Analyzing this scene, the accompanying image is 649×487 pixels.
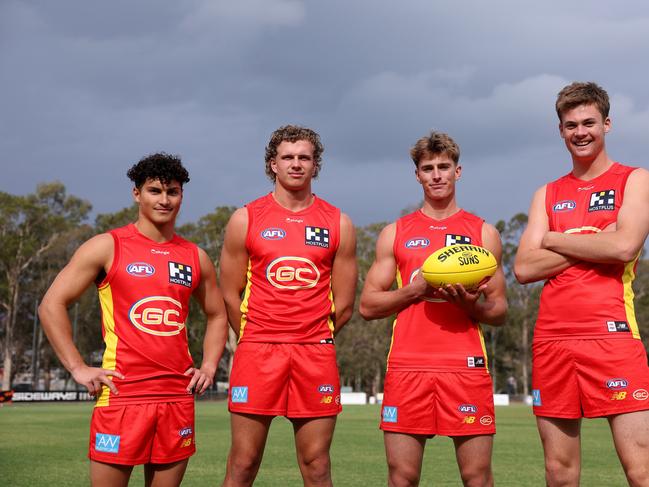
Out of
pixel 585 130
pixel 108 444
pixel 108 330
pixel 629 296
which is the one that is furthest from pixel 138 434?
pixel 585 130

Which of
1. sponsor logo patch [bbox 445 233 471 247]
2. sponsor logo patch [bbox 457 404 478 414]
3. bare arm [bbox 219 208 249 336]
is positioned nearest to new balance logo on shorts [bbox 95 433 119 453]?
bare arm [bbox 219 208 249 336]

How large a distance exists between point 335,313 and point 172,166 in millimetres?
1812

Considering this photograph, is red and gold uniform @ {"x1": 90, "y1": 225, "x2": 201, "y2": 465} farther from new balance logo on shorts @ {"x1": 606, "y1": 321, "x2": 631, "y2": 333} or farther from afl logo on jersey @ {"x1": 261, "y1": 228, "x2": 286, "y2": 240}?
new balance logo on shorts @ {"x1": 606, "y1": 321, "x2": 631, "y2": 333}

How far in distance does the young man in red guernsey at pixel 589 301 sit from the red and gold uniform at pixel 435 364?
0.45 m

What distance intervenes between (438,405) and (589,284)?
144cm

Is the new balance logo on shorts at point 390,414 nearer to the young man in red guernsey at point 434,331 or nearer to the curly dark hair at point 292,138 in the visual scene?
the young man in red guernsey at point 434,331

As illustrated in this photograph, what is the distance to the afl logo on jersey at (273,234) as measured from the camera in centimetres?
598

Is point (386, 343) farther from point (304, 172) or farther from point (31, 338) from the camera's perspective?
point (304, 172)

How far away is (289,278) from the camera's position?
19.4 feet

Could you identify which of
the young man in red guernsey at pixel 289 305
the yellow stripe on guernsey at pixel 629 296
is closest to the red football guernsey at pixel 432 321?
the young man in red guernsey at pixel 289 305

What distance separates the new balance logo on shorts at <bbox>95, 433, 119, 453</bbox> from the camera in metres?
5.02

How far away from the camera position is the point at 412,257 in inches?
236

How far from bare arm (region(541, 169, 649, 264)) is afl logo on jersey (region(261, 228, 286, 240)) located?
207cm

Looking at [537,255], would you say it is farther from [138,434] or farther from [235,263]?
[138,434]
